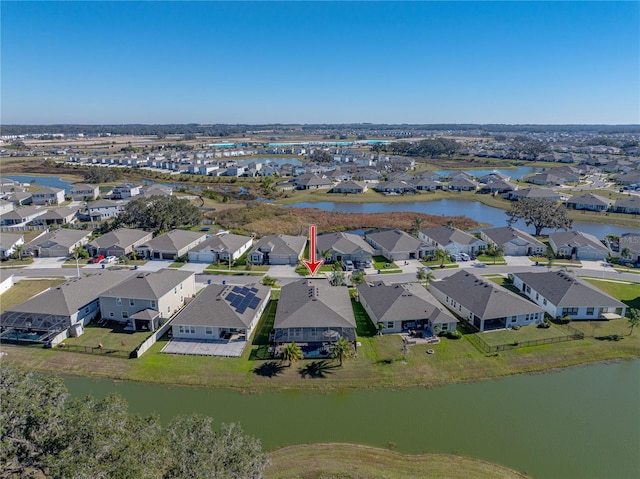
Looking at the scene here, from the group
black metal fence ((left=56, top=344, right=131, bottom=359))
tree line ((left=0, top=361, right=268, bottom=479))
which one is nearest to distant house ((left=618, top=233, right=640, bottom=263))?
tree line ((left=0, top=361, right=268, bottom=479))

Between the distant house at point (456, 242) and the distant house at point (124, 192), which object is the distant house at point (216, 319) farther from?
the distant house at point (124, 192)

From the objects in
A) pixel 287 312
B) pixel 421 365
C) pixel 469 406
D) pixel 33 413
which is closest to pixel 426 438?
pixel 469 406

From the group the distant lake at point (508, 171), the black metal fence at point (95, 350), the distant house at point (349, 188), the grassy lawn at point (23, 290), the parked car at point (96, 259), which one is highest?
the distant lake at point (508, 171)

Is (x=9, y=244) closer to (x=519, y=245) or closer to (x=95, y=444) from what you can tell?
(x=95, y=444)

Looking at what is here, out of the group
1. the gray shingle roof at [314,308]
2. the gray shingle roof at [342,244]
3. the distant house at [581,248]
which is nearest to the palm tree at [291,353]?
the gray shingle roof at [314,308]

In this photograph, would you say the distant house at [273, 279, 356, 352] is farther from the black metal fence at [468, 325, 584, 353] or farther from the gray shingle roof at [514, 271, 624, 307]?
the gray shingle roof at [514, 271, 624, 307]
